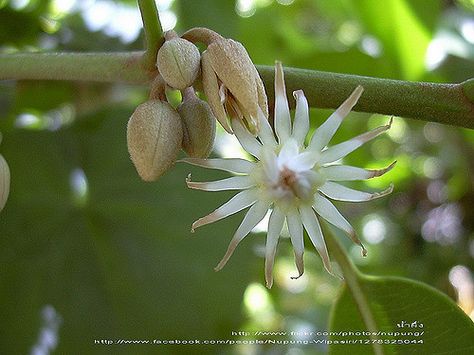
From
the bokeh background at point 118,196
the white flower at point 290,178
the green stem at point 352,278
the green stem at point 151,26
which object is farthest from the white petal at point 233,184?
the bokeh background at point 118,196

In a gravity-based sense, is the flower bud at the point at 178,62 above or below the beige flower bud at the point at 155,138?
above

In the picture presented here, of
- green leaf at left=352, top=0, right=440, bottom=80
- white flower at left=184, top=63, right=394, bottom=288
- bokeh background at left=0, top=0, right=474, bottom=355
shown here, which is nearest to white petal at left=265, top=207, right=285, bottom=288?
white flower at left=184, top=63, right=394, bottom=288

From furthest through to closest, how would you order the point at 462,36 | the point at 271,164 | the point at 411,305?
the point at 462,36 < the point at 411,305 < the point at 271,164

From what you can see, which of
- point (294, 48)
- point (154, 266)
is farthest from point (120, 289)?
point (294, 48)

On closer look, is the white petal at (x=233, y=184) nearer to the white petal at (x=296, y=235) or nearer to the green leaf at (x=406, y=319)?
the white petal at (x=296, y=235)

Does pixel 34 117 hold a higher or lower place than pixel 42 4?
lower

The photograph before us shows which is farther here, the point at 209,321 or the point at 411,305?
the point at 209,321

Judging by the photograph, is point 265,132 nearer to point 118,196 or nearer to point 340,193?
point 340,193

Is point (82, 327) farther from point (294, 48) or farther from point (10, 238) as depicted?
point (294, 48)
